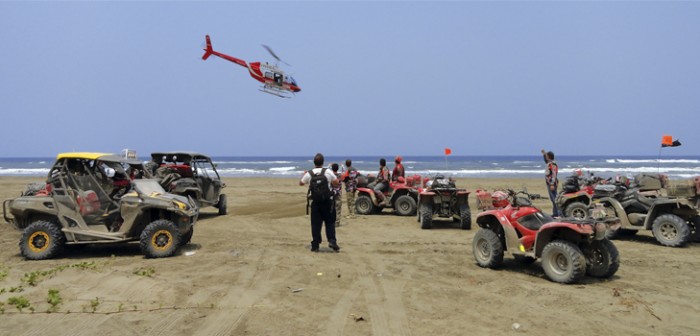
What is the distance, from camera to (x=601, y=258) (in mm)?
6609

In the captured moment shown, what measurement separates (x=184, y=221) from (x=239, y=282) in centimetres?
247

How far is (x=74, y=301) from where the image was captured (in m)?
5.67

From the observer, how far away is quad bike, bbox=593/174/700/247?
8875 millimetres

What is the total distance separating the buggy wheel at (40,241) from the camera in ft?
25.6

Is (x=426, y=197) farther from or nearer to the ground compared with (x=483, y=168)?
farther from the ground

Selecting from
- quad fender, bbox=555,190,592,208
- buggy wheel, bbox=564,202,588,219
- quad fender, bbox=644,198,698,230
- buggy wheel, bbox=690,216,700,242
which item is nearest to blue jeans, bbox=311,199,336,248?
buggy wheel, bbox=564,202,588,219

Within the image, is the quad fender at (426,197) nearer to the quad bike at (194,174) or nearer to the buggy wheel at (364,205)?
the buggy wheel at (364,205)

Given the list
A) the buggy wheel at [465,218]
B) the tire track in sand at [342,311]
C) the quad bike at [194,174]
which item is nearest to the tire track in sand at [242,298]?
the tire track in sand at [342,311]

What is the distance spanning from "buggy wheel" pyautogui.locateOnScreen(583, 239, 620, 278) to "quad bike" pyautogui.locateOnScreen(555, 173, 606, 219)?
3.46 m

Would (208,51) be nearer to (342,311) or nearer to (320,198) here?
(320,198)

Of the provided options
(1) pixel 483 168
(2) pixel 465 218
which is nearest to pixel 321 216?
(2) pixel 465 218

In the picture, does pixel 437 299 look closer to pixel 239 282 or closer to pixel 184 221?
pixel 239 282

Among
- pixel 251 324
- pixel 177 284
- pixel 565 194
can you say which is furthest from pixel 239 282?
pixel 565 194

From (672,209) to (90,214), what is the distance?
33.3 feet
